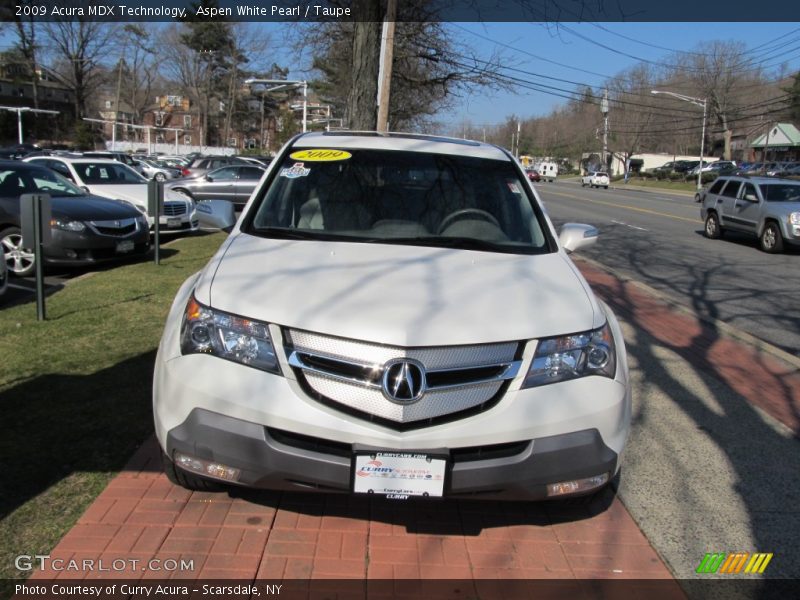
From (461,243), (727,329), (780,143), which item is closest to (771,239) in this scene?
(727,329)

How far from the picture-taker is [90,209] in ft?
31.6

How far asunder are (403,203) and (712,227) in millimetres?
15818

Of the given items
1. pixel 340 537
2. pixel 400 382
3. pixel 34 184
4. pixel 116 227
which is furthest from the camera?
pixel 34 184

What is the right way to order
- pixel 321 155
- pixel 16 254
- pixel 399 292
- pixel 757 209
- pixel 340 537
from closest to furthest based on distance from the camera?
pixel 399 292 < pixel 340 537 < pixel 321 155 < pixel 16 254 < pixel 757 209

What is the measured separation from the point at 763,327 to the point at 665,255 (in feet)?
20.9

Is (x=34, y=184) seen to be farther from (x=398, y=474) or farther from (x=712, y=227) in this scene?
(x=712, y=227)

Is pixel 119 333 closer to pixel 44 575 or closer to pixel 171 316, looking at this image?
pixel 171 316

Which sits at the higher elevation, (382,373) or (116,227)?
(382,373)

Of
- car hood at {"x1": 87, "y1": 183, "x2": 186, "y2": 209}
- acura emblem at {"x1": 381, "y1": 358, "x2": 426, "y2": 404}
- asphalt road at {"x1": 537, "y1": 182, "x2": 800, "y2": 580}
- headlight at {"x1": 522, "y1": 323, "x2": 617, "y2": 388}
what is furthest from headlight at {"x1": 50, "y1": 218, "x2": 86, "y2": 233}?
headlight at {"x1": 522, "y1": 323, "x2": 617, "y2": 388}

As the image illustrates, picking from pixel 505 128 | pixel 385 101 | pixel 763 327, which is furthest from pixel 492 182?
pixel 505 128

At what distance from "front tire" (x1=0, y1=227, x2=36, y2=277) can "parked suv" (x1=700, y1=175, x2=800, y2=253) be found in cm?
1430

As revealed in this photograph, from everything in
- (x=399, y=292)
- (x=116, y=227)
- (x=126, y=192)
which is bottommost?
(x=116, y=227)

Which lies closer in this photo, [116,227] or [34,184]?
[116,227]

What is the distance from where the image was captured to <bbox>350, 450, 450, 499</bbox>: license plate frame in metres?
2.67
